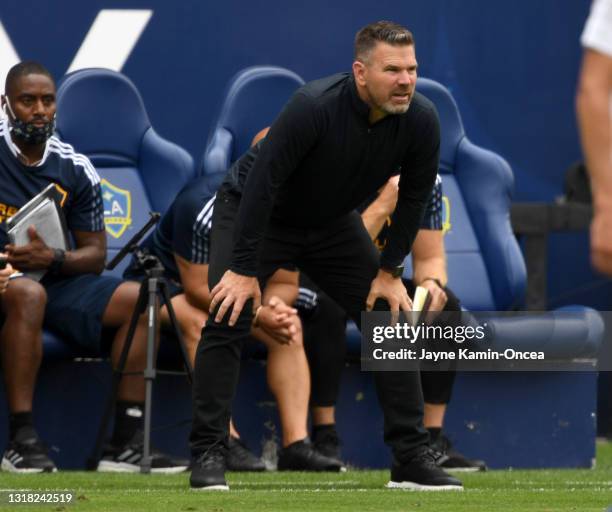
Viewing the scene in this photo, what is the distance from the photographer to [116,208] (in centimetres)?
796

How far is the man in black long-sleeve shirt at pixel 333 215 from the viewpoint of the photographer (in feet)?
17.3

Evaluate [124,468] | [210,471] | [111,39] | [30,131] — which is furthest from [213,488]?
[111,39]

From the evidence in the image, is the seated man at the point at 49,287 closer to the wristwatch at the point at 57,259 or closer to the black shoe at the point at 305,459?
the wristwatch at the point at 57,259

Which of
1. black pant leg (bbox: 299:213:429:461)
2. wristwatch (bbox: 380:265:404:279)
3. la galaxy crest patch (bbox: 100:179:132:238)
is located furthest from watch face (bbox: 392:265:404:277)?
la galaxy crest patch (bbox: 100:179:132:238)

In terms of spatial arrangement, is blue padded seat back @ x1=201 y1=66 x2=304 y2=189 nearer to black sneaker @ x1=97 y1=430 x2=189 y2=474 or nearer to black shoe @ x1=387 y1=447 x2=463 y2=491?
black sneaker @ x1=97 y1=430 x2=189 y2=474

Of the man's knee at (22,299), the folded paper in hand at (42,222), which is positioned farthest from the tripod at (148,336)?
the man's knee at (22,299)

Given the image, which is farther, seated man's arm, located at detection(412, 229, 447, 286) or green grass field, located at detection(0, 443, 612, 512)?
seated man's arm, located at detection(412, 229, 447, 286)

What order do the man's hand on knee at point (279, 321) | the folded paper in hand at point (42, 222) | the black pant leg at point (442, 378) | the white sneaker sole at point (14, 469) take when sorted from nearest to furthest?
the man's hand on knee at point (279, 321) → the white sneaker sole at point (14, 469) → the folded paper in hand at point (42, 222) → the black pant leg at point (442, 378)

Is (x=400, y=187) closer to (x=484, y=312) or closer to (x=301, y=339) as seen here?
(x=301, y=339)

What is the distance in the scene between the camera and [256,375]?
283 inches

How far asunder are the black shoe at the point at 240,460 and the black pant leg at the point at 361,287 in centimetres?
118

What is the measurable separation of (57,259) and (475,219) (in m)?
2.41

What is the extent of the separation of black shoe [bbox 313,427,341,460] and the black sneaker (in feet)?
1.87

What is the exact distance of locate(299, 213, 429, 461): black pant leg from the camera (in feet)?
18.0
